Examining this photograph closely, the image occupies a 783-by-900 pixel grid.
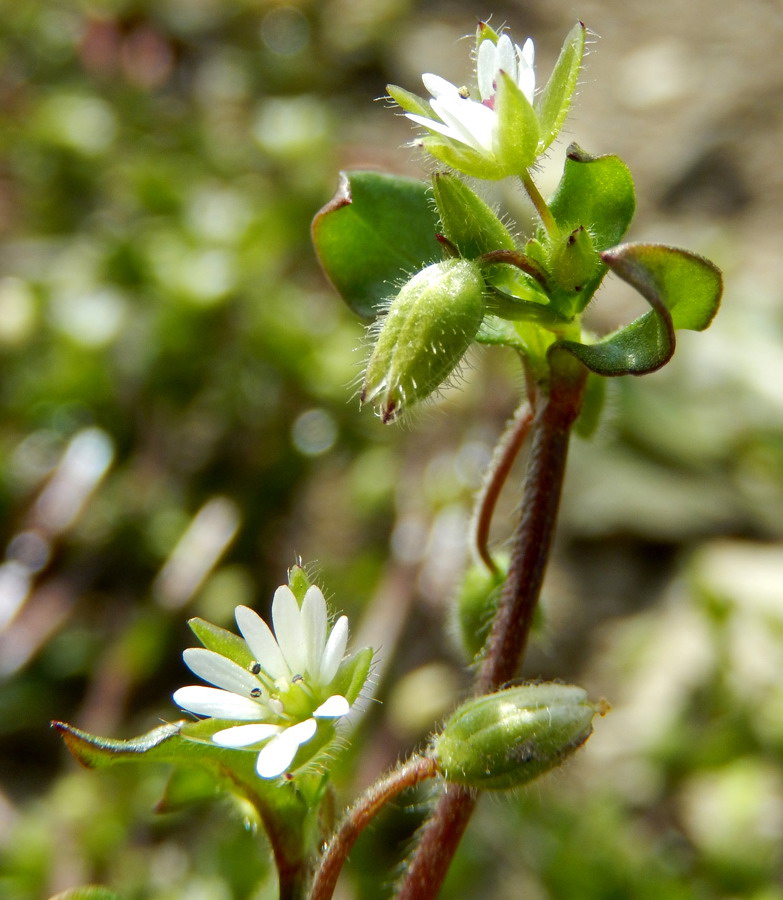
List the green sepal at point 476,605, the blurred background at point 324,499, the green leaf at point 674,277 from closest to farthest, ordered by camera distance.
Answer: the green leaf at point 674,277 < the green sepal at point 476,605 < the blurred background at point 324,499

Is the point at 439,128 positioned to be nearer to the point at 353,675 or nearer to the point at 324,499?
the point at 353,675

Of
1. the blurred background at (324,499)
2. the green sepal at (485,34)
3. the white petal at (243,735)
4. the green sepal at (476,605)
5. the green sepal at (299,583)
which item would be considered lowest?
the blurred background at (324,499)

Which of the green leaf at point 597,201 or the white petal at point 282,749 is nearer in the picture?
the white petal at point 282,749

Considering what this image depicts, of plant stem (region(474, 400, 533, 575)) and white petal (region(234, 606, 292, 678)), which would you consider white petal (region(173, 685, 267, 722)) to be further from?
plant stem (region(474, 400, 533, 575))

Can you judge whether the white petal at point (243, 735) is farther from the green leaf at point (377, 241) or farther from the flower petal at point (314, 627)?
the green leaf at point (377, 241)

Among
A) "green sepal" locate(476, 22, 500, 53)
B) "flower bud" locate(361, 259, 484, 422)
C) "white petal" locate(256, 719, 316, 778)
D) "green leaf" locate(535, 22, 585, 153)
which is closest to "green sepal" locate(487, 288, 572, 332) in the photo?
"flower bud" locate(361, 259, 484, 422)

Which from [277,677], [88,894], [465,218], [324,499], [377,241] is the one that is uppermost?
[465,218]

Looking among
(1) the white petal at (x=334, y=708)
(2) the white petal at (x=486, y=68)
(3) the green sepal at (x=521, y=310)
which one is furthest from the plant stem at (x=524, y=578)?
(2) the white petal at (x=486, y=68)

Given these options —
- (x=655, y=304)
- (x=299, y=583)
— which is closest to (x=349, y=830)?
(x=299, y=583)
